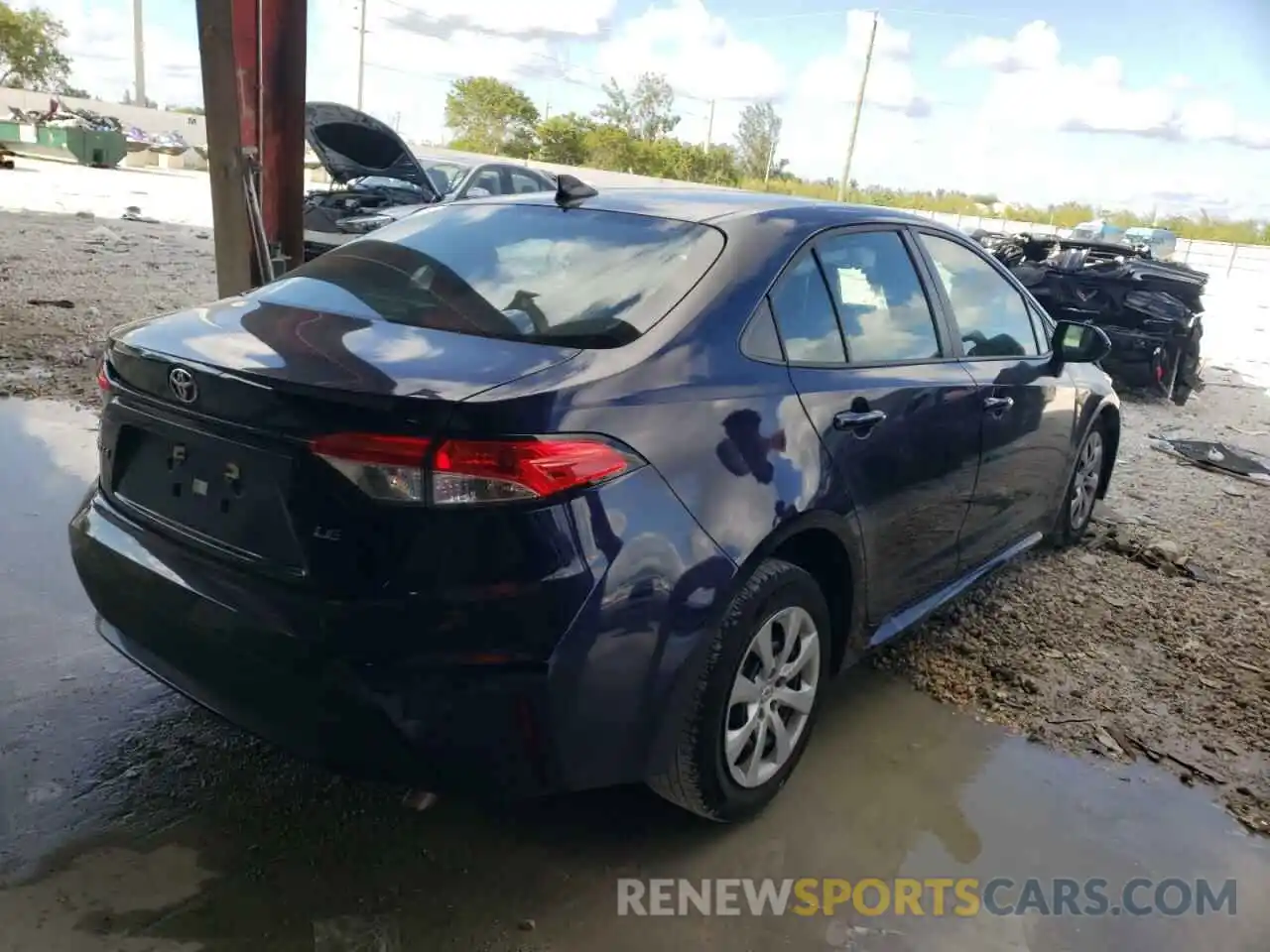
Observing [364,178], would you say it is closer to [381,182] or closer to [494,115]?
[381,182]

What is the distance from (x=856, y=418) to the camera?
2.81 metres

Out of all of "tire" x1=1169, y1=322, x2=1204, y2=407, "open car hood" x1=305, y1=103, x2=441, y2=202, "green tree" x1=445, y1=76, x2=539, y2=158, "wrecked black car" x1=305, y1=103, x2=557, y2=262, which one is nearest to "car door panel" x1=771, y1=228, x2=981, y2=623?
"tire" x1=1169, y1=322, x2=1204, y2=407

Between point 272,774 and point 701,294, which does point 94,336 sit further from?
point 701,294

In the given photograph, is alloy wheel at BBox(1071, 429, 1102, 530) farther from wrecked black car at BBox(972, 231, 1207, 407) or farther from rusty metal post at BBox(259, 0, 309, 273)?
wrecked black car at BBox(972, 231, 1207, 407)

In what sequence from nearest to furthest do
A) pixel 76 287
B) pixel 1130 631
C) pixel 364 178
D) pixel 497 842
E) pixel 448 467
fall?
1. pixel 448 467
2. pixel 497 842
3. pixel 1130 631
4. pixel 76 287
5. pixel 364 178

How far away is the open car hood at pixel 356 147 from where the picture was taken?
12258 millimetres

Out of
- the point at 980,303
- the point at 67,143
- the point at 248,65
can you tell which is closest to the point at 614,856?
the point at 980,303

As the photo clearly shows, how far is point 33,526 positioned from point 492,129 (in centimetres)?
6118

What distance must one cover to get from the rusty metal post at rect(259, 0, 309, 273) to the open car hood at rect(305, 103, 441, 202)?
21.7 ft

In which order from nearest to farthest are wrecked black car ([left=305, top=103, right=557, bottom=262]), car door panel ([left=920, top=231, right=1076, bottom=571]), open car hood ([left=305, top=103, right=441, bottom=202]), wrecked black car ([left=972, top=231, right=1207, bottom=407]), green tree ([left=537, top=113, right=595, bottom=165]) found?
car door panel ([left=920, top=231, right=1076, bottom=571])
wrecked black car ([left=972, top=231, right=1207, bottom=407])
wrecked black car ([left=305, top=103, right=557, bottom=262])
open car hood ([left=305, top=103, right=441, bottom=202])
green tree ([left=537, top=113, right=595, bottom=165])

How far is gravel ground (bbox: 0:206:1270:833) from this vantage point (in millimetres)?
3416

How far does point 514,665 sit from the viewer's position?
2.03 m

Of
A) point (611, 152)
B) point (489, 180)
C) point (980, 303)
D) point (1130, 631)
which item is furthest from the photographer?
point (611, 152)

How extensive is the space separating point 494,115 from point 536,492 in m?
63.2
